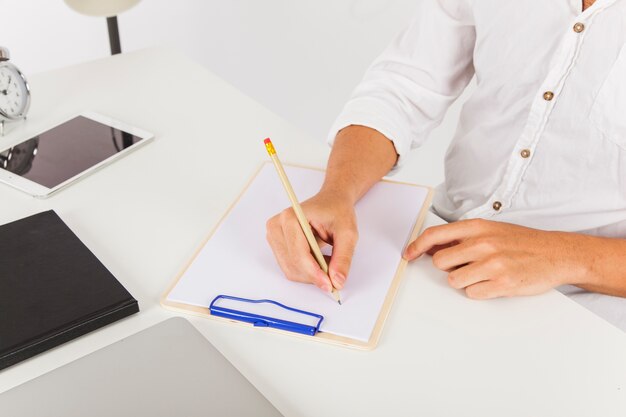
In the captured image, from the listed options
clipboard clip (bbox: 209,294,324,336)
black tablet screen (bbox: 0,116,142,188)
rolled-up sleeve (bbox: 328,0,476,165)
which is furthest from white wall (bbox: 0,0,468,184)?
clipboard clip (bbox: 209,294,324,336)

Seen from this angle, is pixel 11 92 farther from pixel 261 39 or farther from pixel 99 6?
pixel 261 39

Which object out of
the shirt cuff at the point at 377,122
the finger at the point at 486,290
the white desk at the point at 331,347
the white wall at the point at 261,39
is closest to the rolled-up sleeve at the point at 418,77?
the shirt cuff at the point at 377,122

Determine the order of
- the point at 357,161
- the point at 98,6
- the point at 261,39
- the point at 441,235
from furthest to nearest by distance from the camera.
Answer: the point at 261,39
the point at 98,6
the point at 357,161
the point at 441,235

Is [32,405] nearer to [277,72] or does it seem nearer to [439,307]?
[439,307]

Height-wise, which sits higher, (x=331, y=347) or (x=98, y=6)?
(x=98, y=6)

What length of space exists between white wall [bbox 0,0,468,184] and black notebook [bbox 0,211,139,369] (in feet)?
5.65

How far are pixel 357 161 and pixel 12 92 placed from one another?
0.56 metres

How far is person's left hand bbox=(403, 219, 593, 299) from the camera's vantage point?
92 cm

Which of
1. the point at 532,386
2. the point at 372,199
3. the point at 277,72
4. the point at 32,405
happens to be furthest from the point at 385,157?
the point at 277,72

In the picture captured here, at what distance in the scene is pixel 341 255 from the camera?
93 cm

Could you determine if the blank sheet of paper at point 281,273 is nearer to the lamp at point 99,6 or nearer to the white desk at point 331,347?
the white desk at point 331,347

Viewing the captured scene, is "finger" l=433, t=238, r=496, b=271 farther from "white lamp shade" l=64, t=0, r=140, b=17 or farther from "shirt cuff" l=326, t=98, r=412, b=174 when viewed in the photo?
"white lamp shade" l=64, t=0, r=140, b=17

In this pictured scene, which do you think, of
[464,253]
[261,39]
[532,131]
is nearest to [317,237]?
[464,253]

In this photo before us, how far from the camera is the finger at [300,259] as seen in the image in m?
0.91
